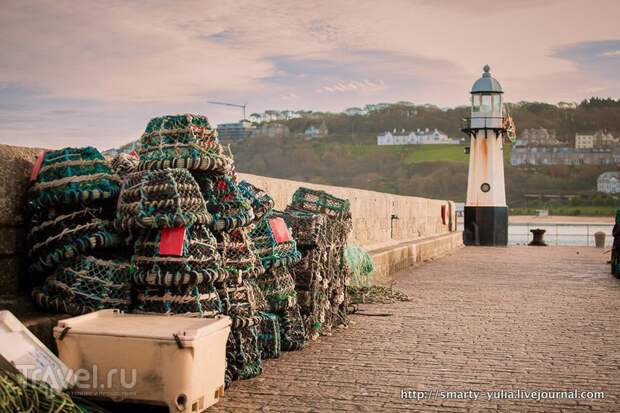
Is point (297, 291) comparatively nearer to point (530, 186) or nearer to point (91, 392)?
point (91, 392)

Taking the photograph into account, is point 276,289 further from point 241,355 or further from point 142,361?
point 142,361

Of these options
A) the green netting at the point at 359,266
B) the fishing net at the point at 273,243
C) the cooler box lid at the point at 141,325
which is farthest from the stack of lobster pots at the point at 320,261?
the cooler box lid at the point at 141,325

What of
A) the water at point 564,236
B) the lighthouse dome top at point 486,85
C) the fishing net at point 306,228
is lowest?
the water at point 564,236

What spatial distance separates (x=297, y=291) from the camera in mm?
8617

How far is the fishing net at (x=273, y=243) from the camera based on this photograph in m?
7.68

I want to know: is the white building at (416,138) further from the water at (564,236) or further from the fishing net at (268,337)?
the fishing net at (268,337)

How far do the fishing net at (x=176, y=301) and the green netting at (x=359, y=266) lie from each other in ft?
22.1

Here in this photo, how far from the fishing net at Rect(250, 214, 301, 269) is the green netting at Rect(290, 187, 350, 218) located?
2.10m

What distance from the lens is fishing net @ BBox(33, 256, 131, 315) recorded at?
6074 mm

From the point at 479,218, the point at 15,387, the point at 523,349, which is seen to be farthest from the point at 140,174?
the point at 479,218

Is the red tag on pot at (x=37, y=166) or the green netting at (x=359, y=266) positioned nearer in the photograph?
the red tag on pot at (x=37, y=166)

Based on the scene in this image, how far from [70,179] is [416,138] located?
518 feet

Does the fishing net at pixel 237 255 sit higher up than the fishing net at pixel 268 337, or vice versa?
the fishing net at pixel 237 255

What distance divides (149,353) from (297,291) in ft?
11.7
